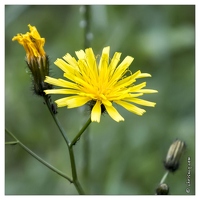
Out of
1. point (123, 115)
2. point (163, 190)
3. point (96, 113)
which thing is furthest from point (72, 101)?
point (123, 115)

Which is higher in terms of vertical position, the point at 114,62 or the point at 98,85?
the point at 114,62

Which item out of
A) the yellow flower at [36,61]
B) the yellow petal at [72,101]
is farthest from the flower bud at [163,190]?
the yellow flower at [36,61]

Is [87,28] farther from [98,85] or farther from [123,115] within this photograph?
[98,85]

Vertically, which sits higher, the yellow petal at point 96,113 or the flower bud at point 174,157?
the yellow petal at point 96,113

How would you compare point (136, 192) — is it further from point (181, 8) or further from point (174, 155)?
point (181, 8)

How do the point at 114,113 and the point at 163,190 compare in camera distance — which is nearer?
the point at 114,113

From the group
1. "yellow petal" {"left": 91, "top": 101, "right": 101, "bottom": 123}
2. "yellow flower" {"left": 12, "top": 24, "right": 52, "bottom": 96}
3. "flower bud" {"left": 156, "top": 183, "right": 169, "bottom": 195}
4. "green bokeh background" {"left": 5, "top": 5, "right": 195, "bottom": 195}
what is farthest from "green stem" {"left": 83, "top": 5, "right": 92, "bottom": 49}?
"flower bud" {"left": 156, "top": 183, "right": 169, "bottom": 195}

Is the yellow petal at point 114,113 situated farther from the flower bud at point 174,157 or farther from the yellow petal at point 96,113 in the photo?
the flower bud at point 174,157
